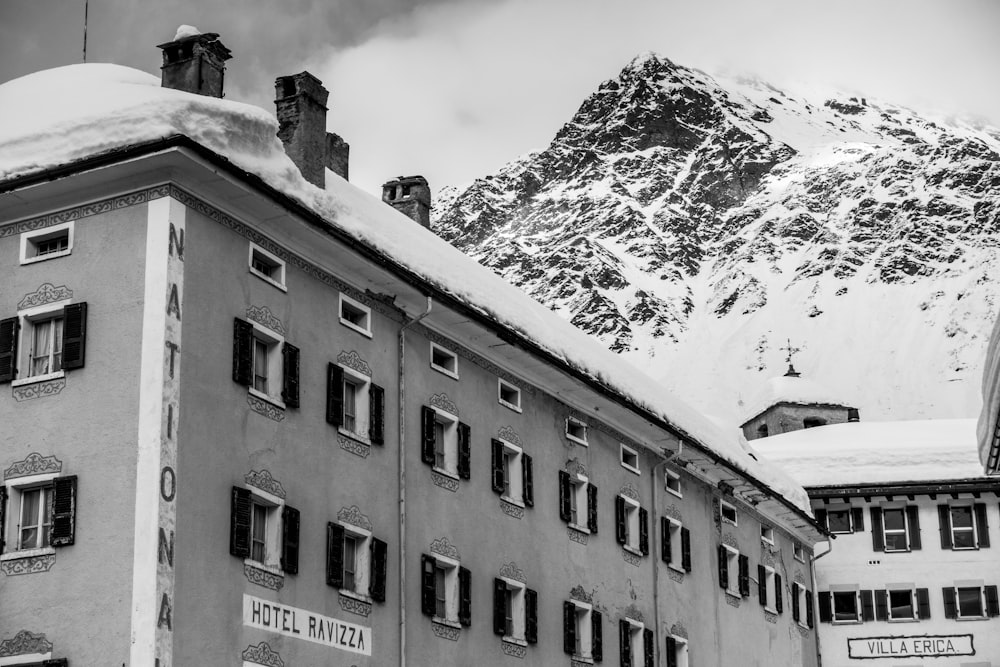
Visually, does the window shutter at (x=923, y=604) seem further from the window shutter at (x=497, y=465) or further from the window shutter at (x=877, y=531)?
the window shutter at (x=497, y=465)

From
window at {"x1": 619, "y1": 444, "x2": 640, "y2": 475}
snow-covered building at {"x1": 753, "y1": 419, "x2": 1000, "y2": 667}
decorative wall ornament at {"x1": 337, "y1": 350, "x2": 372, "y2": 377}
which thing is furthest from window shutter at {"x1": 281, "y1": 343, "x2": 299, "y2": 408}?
snow-covered building at {"x1": 753, "y1": 419, "x2": 1000, "y2": 667}

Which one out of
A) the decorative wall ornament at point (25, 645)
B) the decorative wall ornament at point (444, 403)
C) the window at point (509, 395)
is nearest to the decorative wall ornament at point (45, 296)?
the decorative wall ornament at point (25, 645)

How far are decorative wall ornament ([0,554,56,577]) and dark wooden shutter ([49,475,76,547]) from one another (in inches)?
11.5

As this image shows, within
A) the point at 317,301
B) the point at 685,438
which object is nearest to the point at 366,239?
the point at 317,301

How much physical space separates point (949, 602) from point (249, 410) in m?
43.1

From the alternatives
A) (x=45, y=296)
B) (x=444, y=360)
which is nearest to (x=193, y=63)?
(x=45, y=296)

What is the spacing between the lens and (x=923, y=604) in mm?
67812

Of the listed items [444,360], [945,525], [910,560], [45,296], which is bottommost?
[45,296]

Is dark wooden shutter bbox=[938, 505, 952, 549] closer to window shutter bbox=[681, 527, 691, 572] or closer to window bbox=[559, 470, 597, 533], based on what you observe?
window shutter bbox=[681, 527, 691, 572]

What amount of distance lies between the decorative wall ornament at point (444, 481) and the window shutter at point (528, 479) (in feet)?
13.1

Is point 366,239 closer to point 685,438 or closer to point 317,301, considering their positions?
point 317,301

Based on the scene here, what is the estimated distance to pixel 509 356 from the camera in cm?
4306

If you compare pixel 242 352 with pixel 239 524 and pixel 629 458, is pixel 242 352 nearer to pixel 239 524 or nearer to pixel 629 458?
pixel 239 524

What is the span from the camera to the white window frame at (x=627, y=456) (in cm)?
4978
